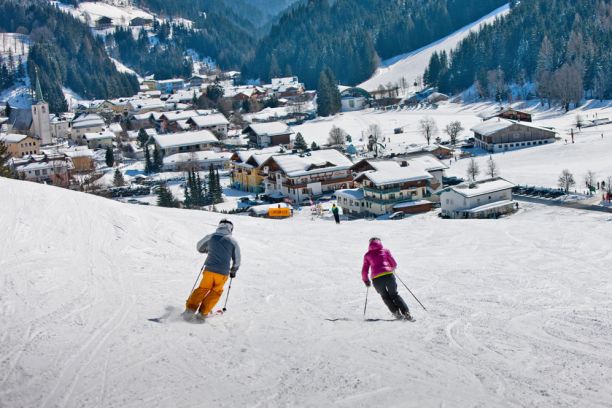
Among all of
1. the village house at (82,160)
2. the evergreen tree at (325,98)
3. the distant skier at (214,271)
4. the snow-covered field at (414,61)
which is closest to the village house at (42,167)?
the village house at (82,160)

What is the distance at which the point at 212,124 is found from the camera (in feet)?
200

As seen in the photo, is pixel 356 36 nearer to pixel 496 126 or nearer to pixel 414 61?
pixel 414 61

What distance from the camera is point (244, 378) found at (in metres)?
4.47

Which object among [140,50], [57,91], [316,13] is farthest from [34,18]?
[316,13]

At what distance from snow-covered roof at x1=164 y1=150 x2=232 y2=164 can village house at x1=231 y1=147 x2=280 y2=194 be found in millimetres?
6165

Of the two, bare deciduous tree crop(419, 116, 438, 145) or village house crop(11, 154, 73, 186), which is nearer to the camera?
village house crop(11, 154, 73, 186)

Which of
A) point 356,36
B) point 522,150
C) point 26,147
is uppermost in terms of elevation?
point 356,36

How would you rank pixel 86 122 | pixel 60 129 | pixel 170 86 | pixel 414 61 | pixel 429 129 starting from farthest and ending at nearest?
pixel 170 86 → pixel 414 61 → pixel 60 129 → pixel 86 122 → pixel 429 129

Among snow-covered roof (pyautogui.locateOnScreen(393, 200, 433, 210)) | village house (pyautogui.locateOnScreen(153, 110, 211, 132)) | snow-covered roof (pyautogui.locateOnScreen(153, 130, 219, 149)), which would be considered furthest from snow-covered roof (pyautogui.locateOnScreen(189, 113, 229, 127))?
snow-covered roof (pyautogui.locateOnScreen(393, 200, 433, 210))

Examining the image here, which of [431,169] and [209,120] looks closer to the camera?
[431,169]

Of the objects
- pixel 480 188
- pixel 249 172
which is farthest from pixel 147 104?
pixel 480 188

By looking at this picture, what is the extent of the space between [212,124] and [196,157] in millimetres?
16735

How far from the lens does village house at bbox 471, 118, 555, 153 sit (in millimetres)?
43219

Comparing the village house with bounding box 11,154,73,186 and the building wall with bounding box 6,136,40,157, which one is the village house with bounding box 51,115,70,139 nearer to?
the building wall with bounding box 6,136,40,157
